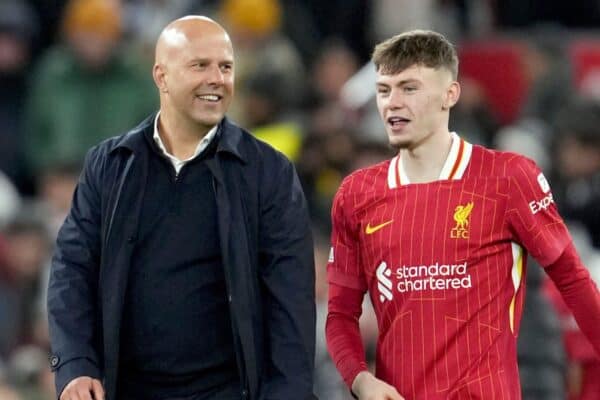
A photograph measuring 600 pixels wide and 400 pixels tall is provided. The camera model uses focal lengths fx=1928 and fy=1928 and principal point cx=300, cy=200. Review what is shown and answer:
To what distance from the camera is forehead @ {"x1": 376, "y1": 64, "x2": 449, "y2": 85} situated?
6.75 m

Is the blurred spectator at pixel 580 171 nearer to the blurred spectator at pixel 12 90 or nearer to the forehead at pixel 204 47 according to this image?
the blurred spectator at pixel 12 90

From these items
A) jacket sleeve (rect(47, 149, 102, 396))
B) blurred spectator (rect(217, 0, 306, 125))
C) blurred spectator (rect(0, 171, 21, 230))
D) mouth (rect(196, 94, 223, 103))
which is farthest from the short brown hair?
blurred spectator (rect(217, 0, 306, 125))

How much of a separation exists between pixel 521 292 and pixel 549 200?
0.34 m

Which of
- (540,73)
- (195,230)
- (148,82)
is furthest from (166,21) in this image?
(195,230)

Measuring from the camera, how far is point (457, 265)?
21.8 feet

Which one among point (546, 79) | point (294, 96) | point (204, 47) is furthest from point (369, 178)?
point (546, 79)

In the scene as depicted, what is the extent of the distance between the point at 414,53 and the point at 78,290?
1.45 m

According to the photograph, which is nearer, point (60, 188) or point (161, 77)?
point (161, 77)

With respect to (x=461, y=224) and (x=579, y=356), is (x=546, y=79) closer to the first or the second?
(x=579, y=356)

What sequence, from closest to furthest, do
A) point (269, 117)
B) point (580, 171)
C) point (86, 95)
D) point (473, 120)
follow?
point (580, 171) < point (269, 117) < point (473, 120) < point (86, 95)

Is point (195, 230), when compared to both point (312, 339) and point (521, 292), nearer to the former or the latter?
point (312, 339)

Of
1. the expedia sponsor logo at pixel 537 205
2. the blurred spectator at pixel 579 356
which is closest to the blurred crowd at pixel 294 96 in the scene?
the blurred spectator at pixel 579 356

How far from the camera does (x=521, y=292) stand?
22.1 feet

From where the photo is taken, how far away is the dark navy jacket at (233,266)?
670cm
